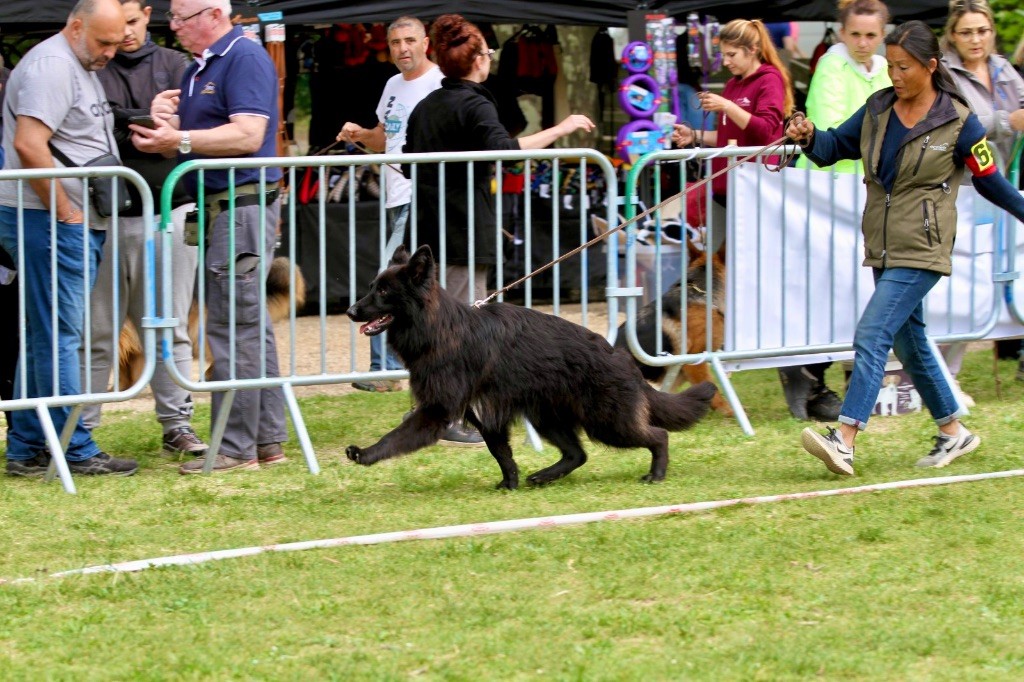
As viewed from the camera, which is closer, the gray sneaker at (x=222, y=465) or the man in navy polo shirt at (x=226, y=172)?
the man in navy polo shirt at (x=226, y=172)

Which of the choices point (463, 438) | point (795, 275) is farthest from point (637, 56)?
point (463, 438)

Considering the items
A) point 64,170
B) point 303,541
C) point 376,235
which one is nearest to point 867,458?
point 303,541

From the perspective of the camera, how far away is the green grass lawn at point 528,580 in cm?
387

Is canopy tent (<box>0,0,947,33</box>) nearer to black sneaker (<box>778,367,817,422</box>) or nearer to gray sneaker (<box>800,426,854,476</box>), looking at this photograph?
black sneaker (<box>778,367,817,422</box>)

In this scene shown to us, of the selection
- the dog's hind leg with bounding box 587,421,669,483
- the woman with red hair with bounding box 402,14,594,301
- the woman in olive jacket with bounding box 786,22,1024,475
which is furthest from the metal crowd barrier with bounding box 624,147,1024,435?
the woman in olive jacket with bounding box 786,22,1024,475

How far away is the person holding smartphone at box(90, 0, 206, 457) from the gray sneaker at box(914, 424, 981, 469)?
339 cm

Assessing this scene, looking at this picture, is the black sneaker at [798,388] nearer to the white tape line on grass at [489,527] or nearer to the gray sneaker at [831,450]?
the gray sneaker at [831,450]

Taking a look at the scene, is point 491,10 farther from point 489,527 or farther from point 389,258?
point 489,527

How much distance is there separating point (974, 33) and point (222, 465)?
180 inches

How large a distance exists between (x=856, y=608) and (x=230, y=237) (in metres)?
3.31

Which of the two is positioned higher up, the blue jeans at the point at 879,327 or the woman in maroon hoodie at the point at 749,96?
the woman in maroon hoodie at the point at 749,96

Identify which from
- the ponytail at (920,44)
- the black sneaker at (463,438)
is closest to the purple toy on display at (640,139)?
the black sneaker at (463,438)

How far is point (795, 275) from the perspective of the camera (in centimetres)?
741

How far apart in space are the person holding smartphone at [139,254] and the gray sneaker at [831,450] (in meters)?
2.88
